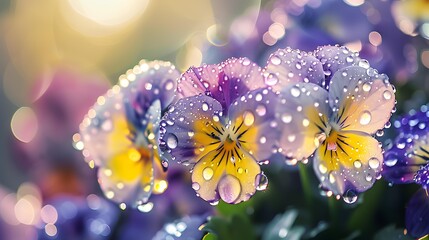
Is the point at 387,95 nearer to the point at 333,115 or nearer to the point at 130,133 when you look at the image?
the point at 333,115

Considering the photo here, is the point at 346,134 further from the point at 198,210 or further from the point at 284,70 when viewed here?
the point at 198,210

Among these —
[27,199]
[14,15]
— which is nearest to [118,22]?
[14,15]

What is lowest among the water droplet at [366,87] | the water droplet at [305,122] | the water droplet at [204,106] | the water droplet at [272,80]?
the water droplet at [305,122]

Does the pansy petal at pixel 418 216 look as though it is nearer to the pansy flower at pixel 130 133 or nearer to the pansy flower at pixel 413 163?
the pansy flower at pixel 413 163

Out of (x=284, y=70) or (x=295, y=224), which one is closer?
(x=284, y=70)

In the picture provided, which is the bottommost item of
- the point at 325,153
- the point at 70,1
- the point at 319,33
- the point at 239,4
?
the point at 325,153

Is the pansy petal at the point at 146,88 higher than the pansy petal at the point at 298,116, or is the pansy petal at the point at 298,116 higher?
the pansy petal at the point at 146,88

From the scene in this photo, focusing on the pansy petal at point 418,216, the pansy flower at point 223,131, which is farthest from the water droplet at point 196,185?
the pansy petal at point 418,216
